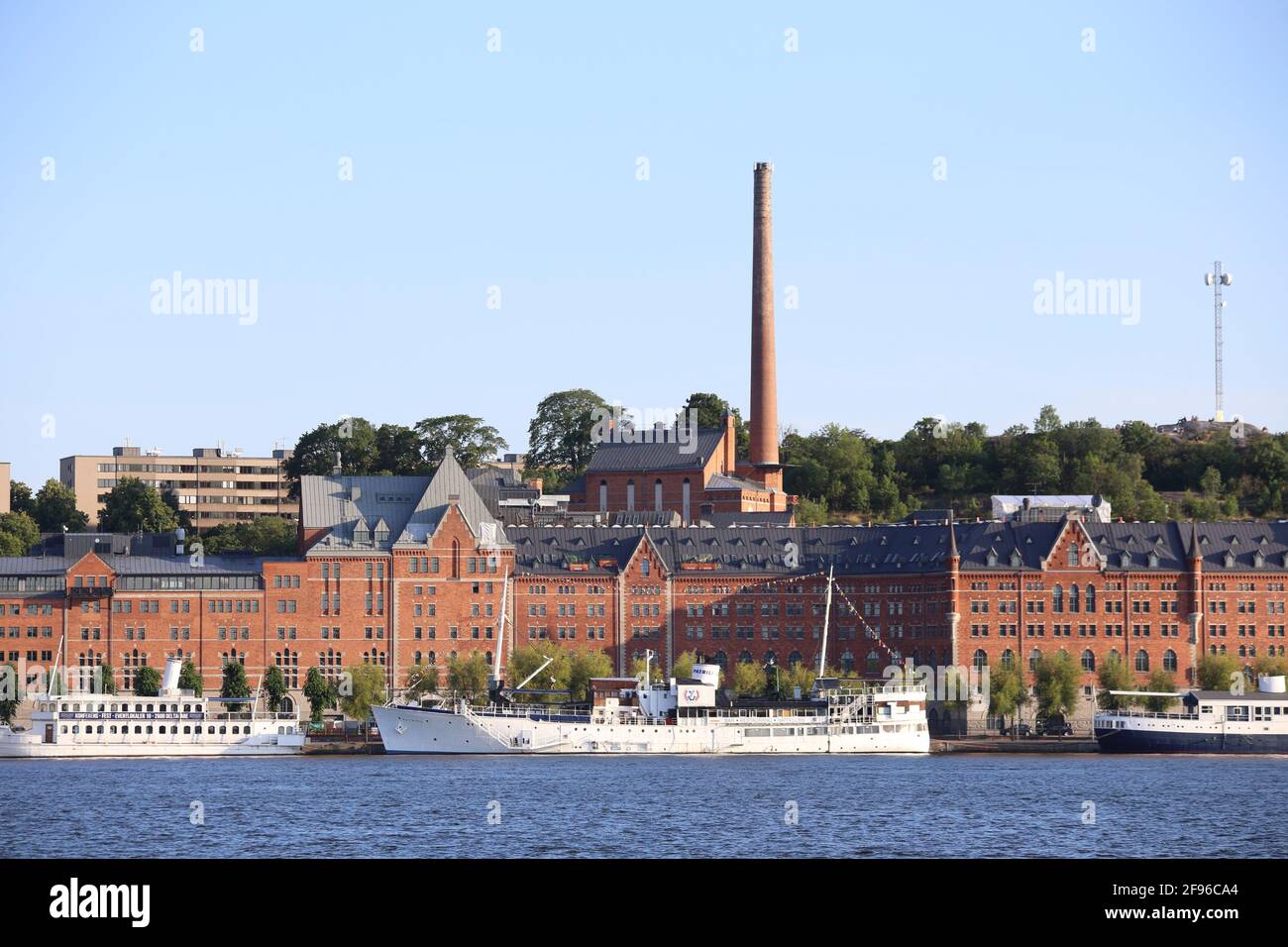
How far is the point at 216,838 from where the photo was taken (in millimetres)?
65250

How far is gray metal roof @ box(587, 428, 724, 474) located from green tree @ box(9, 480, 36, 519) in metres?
56.9

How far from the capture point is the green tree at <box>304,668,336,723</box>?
422 feet

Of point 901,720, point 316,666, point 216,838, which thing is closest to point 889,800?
point 216,838

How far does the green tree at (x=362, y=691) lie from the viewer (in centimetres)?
12925

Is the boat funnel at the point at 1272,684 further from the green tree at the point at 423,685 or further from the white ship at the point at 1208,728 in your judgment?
the green tree at the point at 423,685

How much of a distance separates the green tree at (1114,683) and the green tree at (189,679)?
180 ft

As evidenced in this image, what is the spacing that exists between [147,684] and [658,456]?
48674 mm

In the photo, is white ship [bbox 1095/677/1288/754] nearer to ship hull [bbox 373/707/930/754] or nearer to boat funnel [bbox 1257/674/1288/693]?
boat funnel [bbox 1257/674/1288/693]

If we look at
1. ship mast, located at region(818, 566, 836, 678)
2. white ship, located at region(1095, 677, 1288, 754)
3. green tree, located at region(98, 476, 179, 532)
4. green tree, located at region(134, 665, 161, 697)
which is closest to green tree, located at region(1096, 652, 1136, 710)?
white ship, located at region(1095, 677, 1288, 754)

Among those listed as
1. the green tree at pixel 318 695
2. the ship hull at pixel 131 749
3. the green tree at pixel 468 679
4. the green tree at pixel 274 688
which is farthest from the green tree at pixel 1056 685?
the green tree at pixel 274 688

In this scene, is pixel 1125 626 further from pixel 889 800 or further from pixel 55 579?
pixel 55 579

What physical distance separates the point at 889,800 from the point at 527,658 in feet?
171

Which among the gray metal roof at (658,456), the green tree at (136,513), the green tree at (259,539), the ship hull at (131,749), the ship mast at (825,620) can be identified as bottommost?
the ship hull at (131,749)
